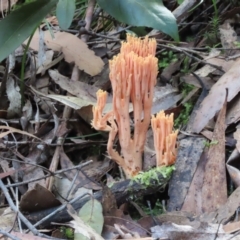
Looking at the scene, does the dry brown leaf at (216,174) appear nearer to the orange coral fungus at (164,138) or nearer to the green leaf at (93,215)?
the orange coral fungus at (164,138)

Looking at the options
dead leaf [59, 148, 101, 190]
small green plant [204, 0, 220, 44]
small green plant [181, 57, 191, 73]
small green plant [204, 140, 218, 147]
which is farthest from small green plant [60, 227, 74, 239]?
small green plant [204, 0, 220, 44]

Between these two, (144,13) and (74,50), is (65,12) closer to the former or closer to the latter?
(144,13)

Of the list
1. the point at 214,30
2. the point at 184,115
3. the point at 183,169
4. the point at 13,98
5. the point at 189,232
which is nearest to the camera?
the point at 189,232

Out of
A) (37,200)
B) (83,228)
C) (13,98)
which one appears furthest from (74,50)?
(83,228)

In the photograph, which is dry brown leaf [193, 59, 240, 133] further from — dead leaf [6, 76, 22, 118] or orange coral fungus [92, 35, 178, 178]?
dead leaf [6, 76, 22, 118]

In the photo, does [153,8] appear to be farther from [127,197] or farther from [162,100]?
[127,197]

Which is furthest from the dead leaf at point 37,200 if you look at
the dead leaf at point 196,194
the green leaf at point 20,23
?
the green leaf at point 20,23
